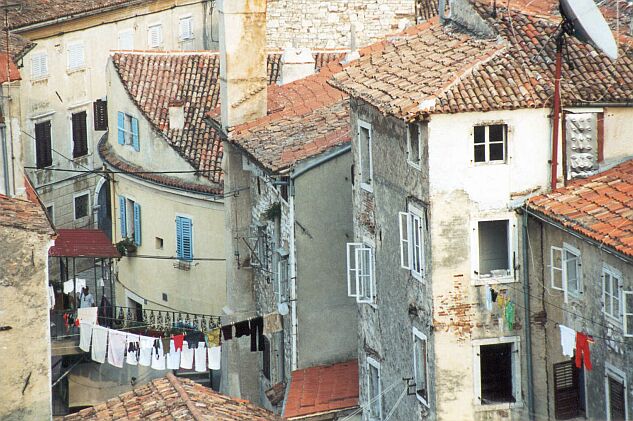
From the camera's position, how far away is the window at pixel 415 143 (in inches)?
1547

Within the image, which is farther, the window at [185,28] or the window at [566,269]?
the window at [185,28]

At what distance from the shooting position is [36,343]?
4100 centimetres

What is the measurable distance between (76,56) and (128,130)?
14079 millimetres

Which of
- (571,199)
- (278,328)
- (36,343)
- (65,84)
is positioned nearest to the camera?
(571,199)

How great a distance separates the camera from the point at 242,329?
5047cm

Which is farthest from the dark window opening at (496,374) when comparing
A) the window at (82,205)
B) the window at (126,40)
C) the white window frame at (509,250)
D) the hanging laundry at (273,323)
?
the window at (126,40)

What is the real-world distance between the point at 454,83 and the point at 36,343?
9736 millimetres

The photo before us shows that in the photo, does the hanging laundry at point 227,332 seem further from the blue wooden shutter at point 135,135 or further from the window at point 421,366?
the blue wooden shutter at point 135,135

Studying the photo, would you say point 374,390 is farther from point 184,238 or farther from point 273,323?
point 184,238

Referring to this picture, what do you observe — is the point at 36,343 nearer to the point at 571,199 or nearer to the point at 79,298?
the point at 571,199

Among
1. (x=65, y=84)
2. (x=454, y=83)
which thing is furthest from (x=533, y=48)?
(x=65, y=84)

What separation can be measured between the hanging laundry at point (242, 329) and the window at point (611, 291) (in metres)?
15.3

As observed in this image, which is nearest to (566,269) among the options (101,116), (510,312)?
(510,312)

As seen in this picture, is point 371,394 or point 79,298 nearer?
point 371,394
